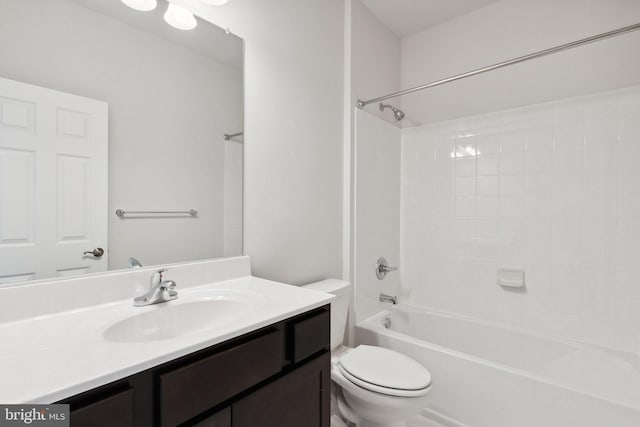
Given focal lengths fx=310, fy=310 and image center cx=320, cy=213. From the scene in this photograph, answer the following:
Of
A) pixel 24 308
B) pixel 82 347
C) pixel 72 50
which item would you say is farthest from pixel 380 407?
pixel 72 50

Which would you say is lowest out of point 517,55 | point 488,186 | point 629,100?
point 488,186

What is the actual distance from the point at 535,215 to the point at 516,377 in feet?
3.37

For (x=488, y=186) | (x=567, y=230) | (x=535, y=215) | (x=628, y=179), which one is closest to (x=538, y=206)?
(x=535, y=215)

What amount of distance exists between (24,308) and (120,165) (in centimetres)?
50

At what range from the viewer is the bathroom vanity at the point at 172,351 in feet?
1.85

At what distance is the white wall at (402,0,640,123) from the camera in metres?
1.77

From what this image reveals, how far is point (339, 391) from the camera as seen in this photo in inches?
63.1

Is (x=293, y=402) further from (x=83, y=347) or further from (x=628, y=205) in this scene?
(x=628, y=205)

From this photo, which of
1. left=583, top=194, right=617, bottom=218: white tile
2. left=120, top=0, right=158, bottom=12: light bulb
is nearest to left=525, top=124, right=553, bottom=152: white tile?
left=583, top=194, right=617, bottom=218: white tile

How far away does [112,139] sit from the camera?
105 cm

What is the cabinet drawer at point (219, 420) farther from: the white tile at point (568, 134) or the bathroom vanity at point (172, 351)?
the white tile at point (568, 134)

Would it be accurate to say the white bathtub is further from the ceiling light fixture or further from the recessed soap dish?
the ceiling light fixture

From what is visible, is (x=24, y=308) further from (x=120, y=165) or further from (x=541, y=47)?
(x=541, y=47)

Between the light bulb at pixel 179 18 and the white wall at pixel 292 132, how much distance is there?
0.05 m
